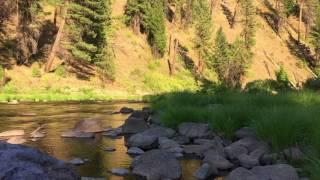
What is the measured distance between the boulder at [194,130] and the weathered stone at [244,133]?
1457mm

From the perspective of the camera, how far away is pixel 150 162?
13.8 metres

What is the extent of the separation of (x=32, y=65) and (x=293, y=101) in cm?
4164

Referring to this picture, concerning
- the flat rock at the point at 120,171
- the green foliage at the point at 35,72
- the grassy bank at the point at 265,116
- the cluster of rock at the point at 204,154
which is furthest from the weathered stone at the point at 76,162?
the green foliage at the point at 35,72

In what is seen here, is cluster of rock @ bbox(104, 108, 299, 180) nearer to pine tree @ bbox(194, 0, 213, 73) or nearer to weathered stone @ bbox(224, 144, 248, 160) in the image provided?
weathered stone @ bbox(224, 144, 248, 160)

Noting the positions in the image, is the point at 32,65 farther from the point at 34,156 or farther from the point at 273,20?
the point at 273,20

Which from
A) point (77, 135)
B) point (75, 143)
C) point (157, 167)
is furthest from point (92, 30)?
point (157, 167)

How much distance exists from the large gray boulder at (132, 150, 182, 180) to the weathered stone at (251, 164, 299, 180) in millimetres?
2089

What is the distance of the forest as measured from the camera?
1490cm

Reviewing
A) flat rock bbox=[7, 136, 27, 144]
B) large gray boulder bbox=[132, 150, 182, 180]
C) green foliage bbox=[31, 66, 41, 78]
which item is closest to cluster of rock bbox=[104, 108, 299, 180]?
large gray boulder bbox=[132, 150, 182, 180]

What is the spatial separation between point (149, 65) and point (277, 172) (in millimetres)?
58539

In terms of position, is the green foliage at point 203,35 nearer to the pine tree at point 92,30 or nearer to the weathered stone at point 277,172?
the pine tree at point 92,30

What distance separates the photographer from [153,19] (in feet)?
243

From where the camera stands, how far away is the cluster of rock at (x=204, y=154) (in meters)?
12.5

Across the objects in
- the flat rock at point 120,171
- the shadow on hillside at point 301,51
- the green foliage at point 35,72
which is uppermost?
the shadow on hillside at point 301,51
